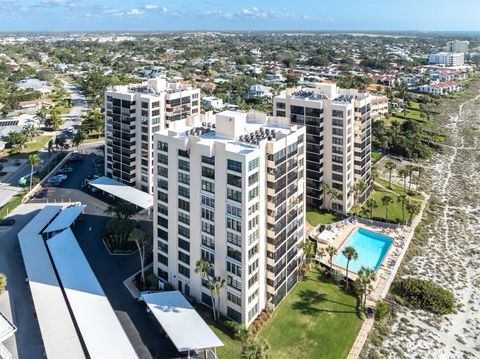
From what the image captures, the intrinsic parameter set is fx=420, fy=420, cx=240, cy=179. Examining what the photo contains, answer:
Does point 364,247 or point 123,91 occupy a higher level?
point 123,91

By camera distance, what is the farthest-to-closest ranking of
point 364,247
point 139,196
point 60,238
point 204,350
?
point 139,196 < point 364,247 < point 60,238 < point 204,350

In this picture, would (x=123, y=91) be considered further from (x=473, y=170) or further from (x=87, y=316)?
(x=473, y=170)

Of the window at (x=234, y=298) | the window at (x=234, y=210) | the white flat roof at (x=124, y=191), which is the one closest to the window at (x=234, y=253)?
the window at (x=234, y=210)

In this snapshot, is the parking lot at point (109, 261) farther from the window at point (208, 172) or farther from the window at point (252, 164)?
the window at point (252, 164)

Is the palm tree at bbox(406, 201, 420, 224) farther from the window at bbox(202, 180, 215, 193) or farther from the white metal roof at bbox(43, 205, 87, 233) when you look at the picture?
the white metal roof at bbox(43, 205, 87, 233)

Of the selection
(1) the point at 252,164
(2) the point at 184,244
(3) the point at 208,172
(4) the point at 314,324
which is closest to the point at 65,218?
(2) the point at 184,244

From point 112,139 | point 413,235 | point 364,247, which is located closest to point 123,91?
point 112,139

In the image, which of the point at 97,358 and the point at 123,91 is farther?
the point at 123,91

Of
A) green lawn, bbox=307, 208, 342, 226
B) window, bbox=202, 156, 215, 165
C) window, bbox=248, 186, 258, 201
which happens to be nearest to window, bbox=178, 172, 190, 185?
window, bbox=202, 156, 215, 165
